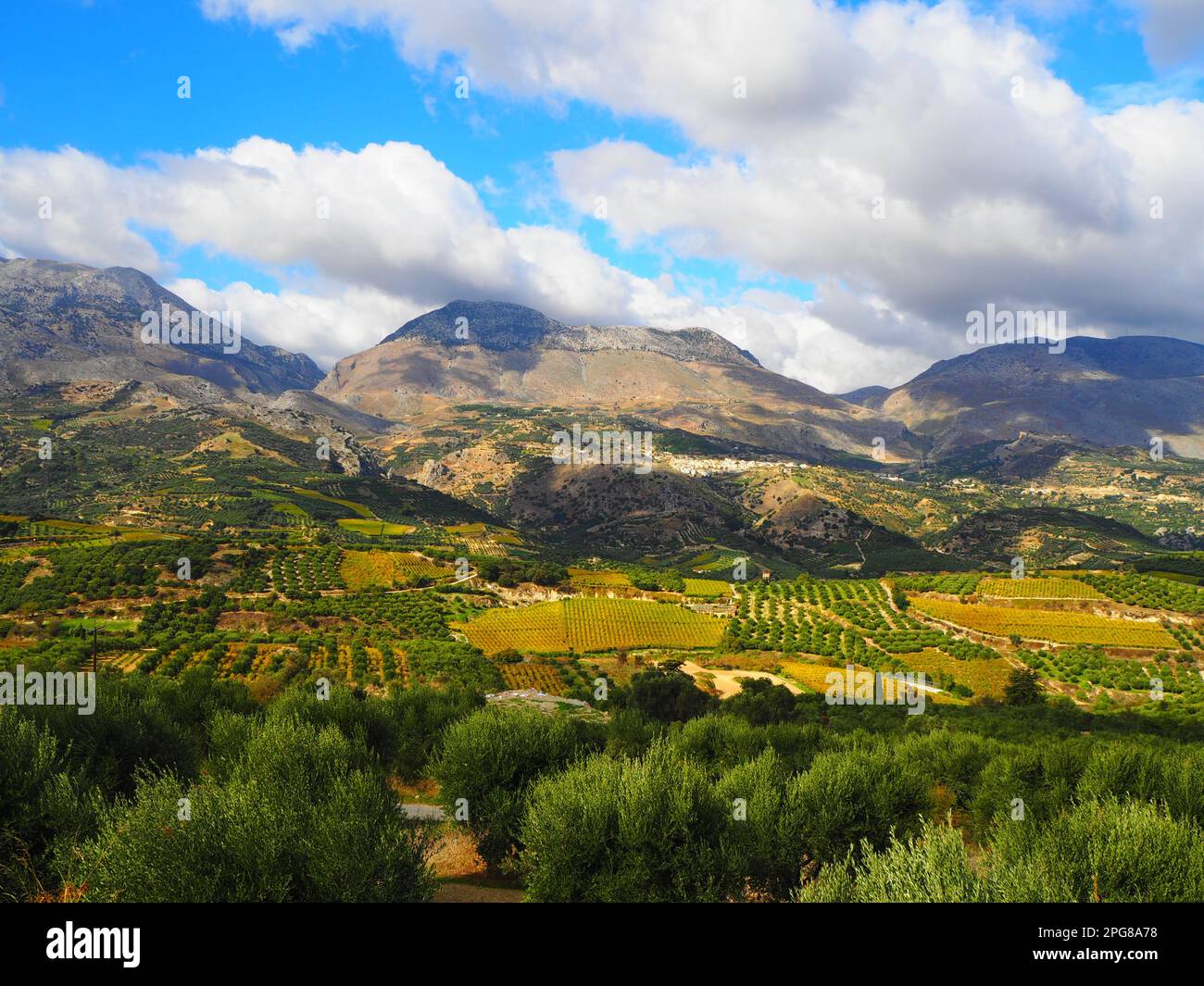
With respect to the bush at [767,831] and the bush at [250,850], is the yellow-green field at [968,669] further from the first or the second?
the bush at [250,850]

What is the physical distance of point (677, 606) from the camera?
128375mm

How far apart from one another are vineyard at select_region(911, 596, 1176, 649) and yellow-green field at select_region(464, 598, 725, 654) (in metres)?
43.7

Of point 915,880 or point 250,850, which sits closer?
point 915,880

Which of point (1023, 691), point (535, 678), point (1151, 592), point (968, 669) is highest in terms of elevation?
point (1151, 592)

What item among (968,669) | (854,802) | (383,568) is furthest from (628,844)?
(383,568)

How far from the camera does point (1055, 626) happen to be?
104 meters

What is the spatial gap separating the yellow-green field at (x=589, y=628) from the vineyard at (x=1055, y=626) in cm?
4372

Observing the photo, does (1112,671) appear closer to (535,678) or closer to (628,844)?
(535,678)

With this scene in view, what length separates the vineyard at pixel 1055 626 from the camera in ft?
319

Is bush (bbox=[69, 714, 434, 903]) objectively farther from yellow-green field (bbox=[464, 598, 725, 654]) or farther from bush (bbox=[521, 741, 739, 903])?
yellow-green field (bbox=[464, 598, 725, 654])

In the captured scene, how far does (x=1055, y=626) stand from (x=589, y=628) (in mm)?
78359

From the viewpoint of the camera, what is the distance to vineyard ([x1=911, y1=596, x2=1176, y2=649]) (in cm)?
9719
